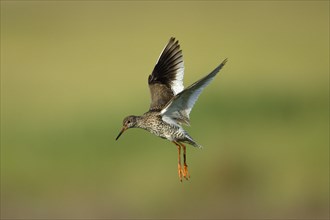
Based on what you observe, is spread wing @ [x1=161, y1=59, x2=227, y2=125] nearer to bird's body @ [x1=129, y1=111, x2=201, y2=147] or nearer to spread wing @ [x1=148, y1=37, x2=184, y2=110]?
bird's body @ [x1=129, y1=111, x2=201, y2=147]

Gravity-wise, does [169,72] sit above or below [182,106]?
above

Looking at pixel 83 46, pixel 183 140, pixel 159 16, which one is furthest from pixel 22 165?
pixel 159 16

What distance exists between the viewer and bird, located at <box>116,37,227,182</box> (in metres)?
8.14

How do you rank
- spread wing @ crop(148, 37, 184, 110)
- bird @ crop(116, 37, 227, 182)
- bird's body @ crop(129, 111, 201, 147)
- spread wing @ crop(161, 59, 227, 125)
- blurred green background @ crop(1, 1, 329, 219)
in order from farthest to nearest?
blurred green background @ crop(1, 1, 329, 219)
spread wing @ crop(148, 37, 184, 110)
bird's body @ crop(129, 111, 201, 147)
bird @ crop(116, 37, 227, 182)
spread wing @ crop(161, 59, 227, 125)

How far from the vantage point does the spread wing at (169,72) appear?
30.9ft

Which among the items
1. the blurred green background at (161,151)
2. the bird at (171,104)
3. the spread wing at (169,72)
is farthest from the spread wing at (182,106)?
the blurred green background at (161,151)

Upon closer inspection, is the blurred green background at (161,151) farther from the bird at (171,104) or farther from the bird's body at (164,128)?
the bird's body at (164,128)

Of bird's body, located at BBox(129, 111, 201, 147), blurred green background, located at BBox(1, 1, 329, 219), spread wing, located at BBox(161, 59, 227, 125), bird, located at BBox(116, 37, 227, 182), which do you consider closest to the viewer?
spread wing, located at BBox(161, 59, 227, 125)

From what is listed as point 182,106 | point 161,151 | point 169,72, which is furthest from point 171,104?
point 161,151

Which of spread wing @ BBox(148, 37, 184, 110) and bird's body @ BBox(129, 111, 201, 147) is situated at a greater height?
spread wing @ BBox(148, 37, 184, 110)

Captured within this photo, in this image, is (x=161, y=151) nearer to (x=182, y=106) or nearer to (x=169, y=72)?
(x=169, y=72)

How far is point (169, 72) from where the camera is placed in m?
9.55

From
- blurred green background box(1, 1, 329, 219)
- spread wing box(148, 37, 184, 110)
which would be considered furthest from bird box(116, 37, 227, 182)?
blurred green background box(1, 1, 329, 219)

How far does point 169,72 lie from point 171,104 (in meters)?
1.49
